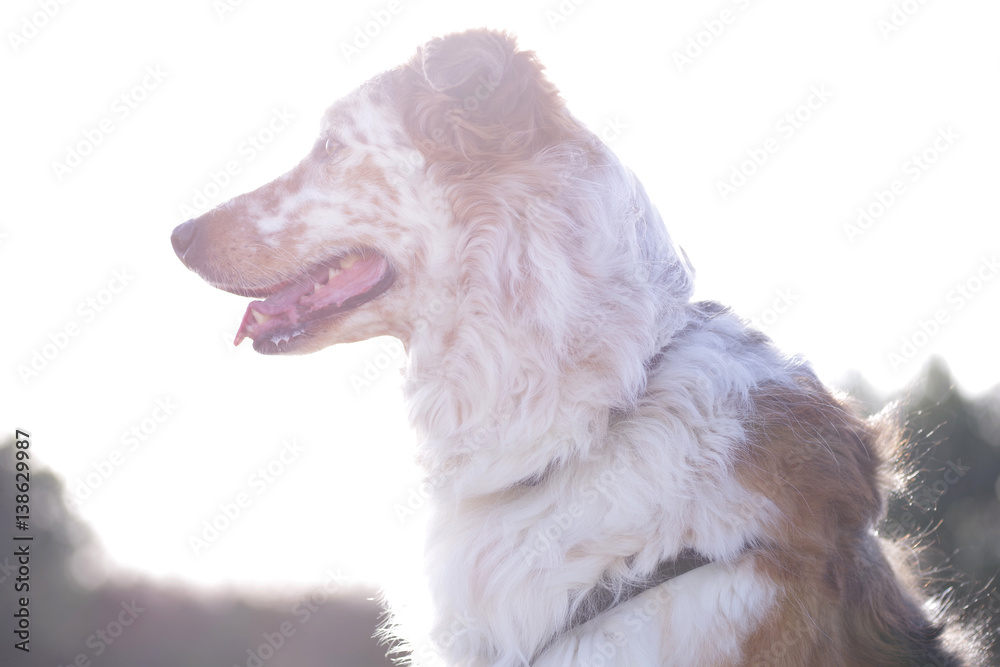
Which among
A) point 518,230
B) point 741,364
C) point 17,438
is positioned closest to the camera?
point 741,364

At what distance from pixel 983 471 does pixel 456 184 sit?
23.1 metres

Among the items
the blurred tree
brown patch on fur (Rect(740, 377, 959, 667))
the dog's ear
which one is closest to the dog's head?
the dog's ear

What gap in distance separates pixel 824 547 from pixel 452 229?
1920mm

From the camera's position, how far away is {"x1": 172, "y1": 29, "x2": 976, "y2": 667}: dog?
250 cm

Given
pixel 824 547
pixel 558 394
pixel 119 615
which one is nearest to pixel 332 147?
pixel 558 394

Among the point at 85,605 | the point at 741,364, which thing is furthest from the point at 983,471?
the point at 85,605

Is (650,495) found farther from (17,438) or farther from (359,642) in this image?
(359,642)

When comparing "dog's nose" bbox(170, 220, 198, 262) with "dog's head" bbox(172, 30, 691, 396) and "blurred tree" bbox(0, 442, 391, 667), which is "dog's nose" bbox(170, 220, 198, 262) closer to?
"dog's head" bbox(172, 30, 691, 396)

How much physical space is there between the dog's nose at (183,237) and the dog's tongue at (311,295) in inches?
16.2

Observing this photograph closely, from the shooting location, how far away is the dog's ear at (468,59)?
2969 millimetres

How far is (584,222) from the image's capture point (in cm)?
300

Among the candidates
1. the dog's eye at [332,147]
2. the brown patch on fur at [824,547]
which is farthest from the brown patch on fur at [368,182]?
the brown patch on fur at [824,547]

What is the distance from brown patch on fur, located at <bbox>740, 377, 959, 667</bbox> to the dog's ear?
171 cm

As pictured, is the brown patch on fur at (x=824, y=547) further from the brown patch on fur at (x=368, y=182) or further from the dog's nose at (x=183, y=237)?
the dog's nose at (x=183, y=237)
